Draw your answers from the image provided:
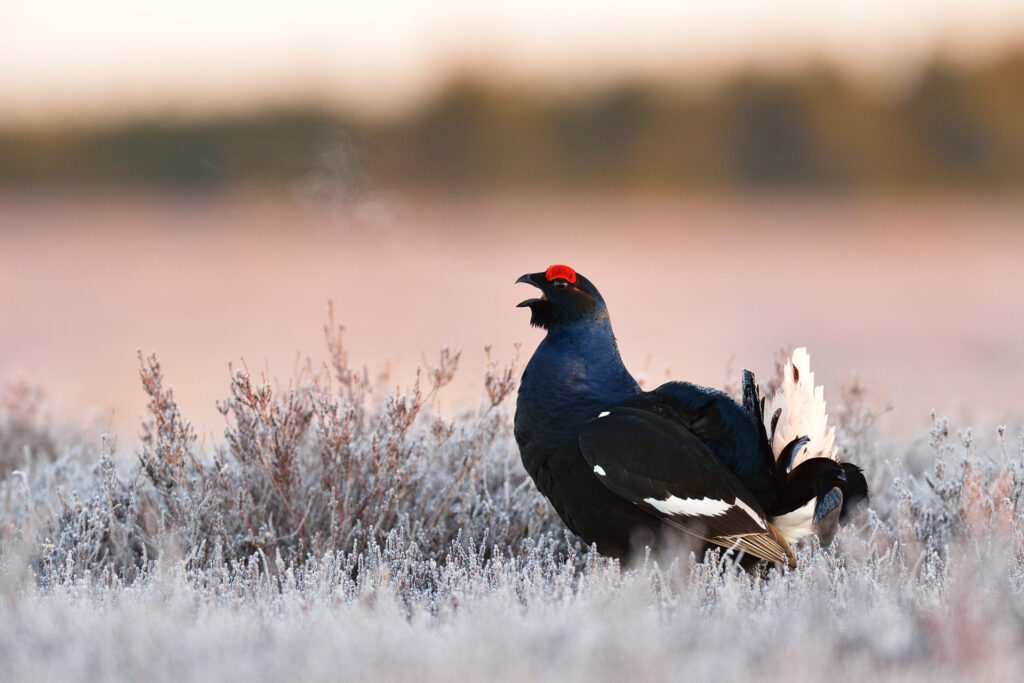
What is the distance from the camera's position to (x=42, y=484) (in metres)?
5.21

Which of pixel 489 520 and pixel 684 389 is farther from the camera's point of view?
pixel 489 520

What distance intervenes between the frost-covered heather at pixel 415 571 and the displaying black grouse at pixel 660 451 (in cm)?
13

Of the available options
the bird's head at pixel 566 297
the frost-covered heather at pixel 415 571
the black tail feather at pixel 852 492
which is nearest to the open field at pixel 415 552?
the frost-covered heather at pixel 415 571

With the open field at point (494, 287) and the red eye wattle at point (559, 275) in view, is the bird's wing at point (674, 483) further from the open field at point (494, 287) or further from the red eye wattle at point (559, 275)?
the open field at point (494, 287)

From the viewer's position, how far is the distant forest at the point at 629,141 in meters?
32.0

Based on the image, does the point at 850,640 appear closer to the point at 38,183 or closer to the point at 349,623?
the point at 349,623

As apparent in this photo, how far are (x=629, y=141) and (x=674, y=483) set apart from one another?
32476mm

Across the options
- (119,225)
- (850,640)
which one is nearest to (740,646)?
(850,640)

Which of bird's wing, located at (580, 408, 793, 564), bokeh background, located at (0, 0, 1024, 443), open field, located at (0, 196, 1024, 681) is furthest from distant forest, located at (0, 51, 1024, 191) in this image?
bird's wing, located at (580, 408, 793, 564)

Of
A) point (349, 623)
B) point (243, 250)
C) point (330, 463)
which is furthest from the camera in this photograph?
point (243, 250)

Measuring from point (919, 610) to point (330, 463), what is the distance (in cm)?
226

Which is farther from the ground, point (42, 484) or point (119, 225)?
point (119, 225)

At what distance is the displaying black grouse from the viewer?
380 centimetres

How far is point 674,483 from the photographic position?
12.5 ft
